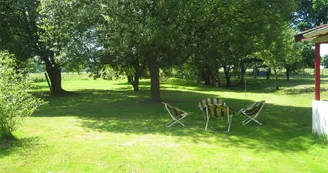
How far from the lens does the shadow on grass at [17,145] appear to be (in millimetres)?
5791

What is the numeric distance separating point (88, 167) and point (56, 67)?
17.3m

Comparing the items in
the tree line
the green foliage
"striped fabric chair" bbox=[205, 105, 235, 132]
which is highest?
the green foliage

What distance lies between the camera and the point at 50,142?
6.61m

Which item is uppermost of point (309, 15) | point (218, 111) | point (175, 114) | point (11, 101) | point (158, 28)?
point (309, 15)

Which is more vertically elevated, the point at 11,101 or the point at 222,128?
the point at 11,101

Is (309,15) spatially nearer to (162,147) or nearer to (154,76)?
(154,76)

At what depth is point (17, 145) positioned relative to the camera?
20.5 feet

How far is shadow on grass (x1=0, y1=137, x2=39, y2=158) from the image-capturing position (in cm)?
579

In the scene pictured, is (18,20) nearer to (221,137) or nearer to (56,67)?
(56,67)

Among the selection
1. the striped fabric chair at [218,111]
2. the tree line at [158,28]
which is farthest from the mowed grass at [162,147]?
the tree line at [158,28]

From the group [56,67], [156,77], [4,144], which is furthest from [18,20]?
[4,144]

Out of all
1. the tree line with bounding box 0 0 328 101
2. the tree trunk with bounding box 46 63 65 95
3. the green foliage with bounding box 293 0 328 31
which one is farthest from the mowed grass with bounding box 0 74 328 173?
the green foliage with bounding box 293 0 328 31

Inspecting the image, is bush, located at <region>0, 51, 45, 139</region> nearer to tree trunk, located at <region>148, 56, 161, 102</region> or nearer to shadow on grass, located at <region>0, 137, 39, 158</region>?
shadow on grass, located at <region>0, 137, 39, 158</region>

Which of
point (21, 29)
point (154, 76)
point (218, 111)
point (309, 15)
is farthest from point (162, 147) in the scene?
point (309, 15)
